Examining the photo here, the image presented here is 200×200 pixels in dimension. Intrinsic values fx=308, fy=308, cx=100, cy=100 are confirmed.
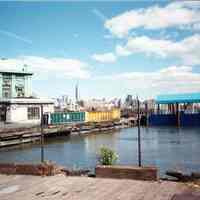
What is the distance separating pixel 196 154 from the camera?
35.8 m

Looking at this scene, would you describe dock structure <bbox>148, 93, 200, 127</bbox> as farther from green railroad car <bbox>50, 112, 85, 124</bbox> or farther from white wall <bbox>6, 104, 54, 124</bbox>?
white wall <bbox>6, 104, 54, 124</bbox>

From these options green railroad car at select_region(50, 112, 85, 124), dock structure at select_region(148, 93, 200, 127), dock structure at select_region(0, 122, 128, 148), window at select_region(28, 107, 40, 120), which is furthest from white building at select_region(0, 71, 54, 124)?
dock structure at select_region(148, 93, 200, 127)

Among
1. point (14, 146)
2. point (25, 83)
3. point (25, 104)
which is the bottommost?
point (14, 146)

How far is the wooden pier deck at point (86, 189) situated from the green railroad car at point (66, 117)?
54.3 metres

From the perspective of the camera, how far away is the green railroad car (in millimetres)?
67756

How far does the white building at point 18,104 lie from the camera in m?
61.0

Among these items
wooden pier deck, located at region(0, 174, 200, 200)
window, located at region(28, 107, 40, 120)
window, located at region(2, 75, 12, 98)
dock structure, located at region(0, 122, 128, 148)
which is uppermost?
window, located at region(2, 75, 12, 98)

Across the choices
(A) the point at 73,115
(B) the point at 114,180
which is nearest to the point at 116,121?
(A) the point at 73,115

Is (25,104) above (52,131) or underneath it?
above

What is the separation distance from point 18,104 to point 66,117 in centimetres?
1448

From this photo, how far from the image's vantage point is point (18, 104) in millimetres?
61281

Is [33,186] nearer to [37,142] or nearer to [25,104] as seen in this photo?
[37,142]

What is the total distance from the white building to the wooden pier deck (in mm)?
49133

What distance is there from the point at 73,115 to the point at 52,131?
60.0 ft
